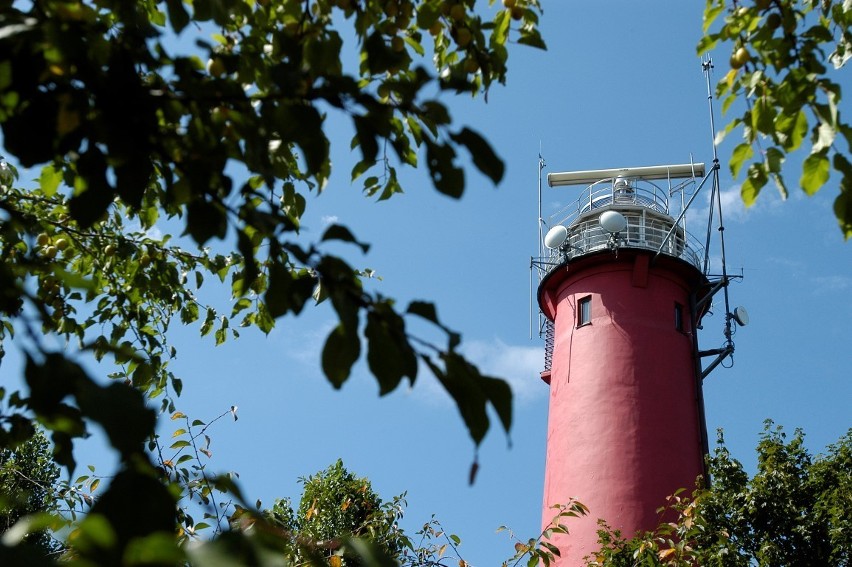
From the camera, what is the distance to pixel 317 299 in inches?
124

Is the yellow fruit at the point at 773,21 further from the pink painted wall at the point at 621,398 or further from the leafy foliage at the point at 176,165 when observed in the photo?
the pink painted wall at the point at 621,398

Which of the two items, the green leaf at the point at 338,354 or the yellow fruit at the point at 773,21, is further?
the yellow fruit at the point at 773,21

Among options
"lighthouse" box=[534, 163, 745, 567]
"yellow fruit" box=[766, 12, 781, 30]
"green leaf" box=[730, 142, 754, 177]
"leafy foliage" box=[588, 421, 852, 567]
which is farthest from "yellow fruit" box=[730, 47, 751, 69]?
"lighthouse" box=[534, 163, 745, 567]

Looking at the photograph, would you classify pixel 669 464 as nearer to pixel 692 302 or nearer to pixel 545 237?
pixel 692 302

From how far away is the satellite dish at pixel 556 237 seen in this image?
57.5 ft

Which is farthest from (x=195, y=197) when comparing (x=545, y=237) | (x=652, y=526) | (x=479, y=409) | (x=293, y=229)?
(x=545, y=237)

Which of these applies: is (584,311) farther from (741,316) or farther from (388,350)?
(388,350)

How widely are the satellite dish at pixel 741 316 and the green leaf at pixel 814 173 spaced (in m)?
15.2

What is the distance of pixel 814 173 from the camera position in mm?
2193

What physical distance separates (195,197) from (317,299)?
1480 mm

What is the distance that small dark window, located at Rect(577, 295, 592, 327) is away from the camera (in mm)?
16703

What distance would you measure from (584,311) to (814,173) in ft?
48.6

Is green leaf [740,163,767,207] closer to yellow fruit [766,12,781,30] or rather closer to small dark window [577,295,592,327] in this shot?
yellow fruit [766,12,781,30]

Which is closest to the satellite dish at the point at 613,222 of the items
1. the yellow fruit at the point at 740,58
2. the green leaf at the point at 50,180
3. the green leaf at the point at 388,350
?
the yellow fruit at the point at 740,58
